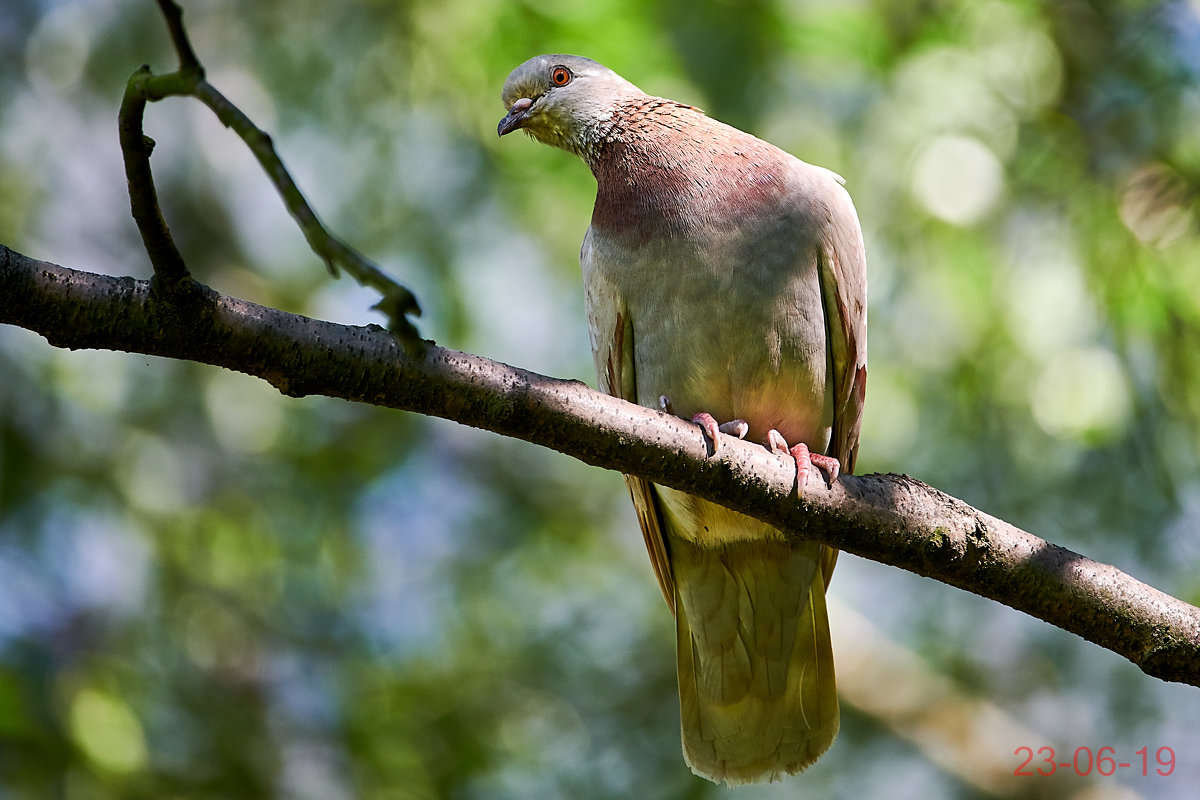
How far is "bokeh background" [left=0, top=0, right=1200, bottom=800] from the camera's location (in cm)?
544

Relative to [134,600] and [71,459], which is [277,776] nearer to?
[134,600]

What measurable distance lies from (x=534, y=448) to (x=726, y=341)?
3558 mm

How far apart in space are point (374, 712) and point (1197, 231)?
4689 millimetres

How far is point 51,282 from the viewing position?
2209mm

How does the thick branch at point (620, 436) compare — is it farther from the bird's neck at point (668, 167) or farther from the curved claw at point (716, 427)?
the bird's neck at point (668, 167)

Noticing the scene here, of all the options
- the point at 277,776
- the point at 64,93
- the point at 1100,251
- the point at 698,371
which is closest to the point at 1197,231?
the point at 1100,251

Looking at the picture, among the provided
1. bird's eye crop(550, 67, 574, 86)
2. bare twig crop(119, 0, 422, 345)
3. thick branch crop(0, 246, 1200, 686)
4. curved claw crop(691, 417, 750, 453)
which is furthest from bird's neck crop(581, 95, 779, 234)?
bare twig crop(119, 0, 422, 345)

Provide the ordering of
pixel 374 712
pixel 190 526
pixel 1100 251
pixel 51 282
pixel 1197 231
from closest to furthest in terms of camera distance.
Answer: pixel 51 282, pixel 1197 231, pixel 1100 251, pixel 374 712, pixel 190 526

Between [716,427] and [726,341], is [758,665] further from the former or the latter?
[716,427]

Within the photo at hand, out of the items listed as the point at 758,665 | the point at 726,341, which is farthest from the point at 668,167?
the point at 758,665

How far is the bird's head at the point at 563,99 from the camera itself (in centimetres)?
421

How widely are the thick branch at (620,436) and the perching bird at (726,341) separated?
809 mm

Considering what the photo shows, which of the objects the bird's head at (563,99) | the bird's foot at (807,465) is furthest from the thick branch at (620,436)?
the bird's head at (563,99)

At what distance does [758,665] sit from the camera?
162 inches
